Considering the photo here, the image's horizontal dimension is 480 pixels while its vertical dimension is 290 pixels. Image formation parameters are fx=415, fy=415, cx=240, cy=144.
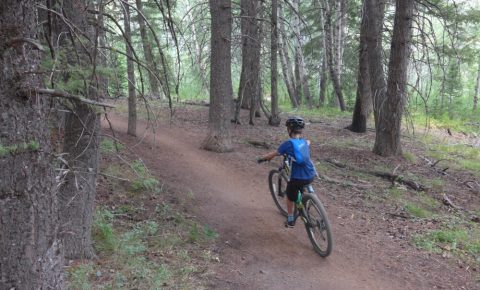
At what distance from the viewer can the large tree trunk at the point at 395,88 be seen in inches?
414

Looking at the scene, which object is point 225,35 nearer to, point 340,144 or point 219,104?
point 219,104

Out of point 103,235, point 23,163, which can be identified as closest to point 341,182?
point 103,235

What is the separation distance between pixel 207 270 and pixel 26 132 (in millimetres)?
3591

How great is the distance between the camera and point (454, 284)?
19.1ft

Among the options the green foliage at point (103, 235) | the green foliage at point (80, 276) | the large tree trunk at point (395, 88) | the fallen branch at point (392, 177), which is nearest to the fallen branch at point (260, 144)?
the fallen branch at point (392, 177)

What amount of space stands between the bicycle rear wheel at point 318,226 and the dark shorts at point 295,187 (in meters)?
0.19

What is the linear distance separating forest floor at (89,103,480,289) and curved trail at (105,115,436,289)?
0.02 m

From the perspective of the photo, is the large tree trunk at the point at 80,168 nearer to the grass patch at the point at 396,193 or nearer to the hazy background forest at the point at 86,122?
the hazy background forest at the point at 86,122

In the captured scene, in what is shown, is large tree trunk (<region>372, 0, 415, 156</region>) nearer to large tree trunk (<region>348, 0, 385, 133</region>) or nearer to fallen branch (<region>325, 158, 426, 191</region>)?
large tree trunk (<region>348, 0, 385, 133</region>)

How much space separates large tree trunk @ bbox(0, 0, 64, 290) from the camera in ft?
7.65

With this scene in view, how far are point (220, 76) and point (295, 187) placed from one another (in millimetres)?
5166

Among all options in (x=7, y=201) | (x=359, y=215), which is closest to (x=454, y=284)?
(x=359, y=215)

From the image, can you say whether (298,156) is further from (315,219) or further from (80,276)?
(80,276)

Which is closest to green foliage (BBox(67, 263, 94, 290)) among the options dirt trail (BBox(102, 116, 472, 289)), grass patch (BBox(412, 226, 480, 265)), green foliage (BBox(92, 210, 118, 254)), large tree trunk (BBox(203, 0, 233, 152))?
green foliage (BBox(92, 210, 118, 254))
